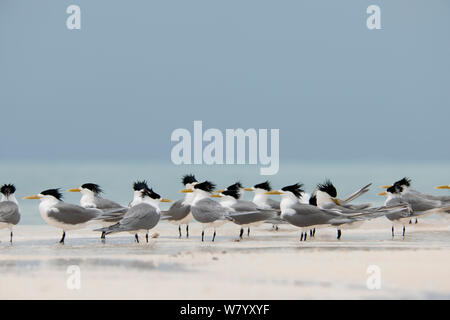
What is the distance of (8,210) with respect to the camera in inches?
375

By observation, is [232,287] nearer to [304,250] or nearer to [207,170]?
[304,250]

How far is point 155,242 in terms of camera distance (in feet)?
31.4

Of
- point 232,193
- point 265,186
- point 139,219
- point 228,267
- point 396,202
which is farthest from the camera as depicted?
point 265,186

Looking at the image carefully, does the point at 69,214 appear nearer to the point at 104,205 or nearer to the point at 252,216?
the point at 104,205

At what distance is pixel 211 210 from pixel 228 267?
8.67 ft

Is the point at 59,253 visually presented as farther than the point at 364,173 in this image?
No

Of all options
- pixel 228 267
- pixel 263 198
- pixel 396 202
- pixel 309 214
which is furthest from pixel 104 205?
pixel 396 202

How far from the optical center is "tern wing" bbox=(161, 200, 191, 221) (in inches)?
407

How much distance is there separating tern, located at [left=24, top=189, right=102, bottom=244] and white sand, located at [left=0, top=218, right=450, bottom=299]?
0.27m

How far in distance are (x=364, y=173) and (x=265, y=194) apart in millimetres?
19830

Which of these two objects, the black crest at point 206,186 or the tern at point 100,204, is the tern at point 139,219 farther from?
the black crest at point 206,186

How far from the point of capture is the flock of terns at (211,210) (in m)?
9.28

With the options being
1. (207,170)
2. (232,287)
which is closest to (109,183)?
(207,170)
